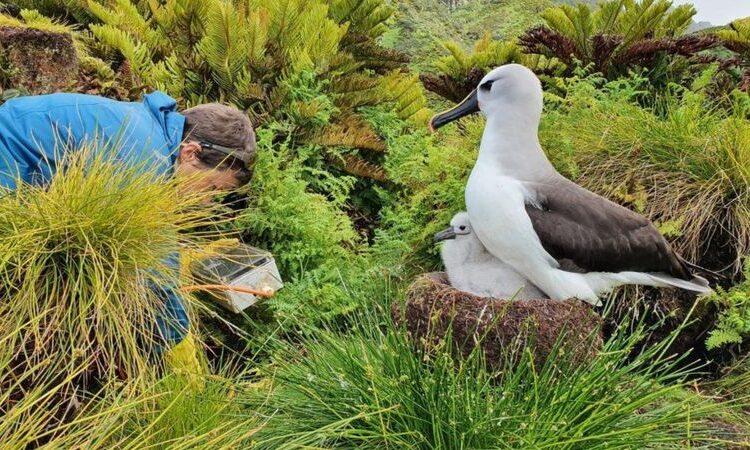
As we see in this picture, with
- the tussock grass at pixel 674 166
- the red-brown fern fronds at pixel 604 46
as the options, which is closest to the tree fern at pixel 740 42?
the red-brown fern fronds at pixel 604 46

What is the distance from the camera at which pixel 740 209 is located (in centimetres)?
354

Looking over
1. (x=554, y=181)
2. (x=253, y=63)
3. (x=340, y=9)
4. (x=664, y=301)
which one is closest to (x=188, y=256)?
(x=554, y=181)

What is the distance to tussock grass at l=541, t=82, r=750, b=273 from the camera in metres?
3.58

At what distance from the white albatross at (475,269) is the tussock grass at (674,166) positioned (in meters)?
1.02

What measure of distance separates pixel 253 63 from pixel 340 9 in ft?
6.61

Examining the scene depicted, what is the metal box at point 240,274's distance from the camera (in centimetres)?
274

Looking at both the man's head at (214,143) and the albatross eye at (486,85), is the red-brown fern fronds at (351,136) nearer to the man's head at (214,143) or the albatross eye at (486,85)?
the man's head at (214,143)

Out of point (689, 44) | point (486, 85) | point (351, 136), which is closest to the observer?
point (486, 85)

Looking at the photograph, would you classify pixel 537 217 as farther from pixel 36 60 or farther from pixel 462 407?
pixel 36 60

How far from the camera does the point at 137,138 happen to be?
2.75m

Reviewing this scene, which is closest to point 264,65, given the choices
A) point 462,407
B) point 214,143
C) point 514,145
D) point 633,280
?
point 214,143

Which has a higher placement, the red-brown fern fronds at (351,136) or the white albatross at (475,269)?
the white albatross at (475,269)

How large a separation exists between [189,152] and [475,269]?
4.47 feet

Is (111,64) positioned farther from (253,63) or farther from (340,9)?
(340,9)
